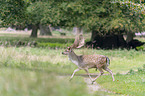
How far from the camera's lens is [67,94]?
2350 millimetres

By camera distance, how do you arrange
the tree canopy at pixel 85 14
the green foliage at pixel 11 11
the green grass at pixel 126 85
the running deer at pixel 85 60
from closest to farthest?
the green grass at pixel 126 85 < the running deer at pixel 85 60 < the green foliage at pixel 11 11 < the tree canopy at pixel 85 14

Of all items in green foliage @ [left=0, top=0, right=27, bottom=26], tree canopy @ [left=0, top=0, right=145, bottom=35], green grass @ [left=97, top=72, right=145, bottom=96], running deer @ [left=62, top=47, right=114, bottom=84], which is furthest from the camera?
tree canopy @ [left=0, top=0, right=145, bottom=35]

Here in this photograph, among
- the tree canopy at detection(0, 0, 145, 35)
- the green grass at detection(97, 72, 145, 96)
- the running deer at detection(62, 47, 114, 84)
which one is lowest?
the green grass at detection(97, 72, 145, 96)

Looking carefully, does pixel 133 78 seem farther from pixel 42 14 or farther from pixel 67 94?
pixel 42 14

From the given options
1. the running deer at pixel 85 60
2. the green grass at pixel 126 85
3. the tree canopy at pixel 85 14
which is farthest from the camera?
the tree canopy at pixel 85 14

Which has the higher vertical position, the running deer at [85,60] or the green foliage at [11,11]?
the green foliage at [11,11]

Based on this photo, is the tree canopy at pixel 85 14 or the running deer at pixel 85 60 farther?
the tree canopy at pixel 85 14

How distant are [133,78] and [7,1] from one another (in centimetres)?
1103

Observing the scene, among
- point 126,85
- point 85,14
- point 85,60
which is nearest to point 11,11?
point 85,14

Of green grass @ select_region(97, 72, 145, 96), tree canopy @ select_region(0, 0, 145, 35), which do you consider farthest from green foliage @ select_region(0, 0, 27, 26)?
green grass @ select_region(97, 72, 145, 96)

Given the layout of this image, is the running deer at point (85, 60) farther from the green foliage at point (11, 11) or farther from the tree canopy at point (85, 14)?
the tree canopy at point (85, 14)

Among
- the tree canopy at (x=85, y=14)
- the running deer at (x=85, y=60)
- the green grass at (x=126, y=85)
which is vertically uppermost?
the tree canopy at (x=85, y=14)

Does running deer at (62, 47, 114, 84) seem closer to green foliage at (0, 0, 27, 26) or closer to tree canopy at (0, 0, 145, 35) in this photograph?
green foliage at (0, 0, 27, 26)

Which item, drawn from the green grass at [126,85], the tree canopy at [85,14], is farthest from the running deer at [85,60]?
the tree canopy at [85,14]
